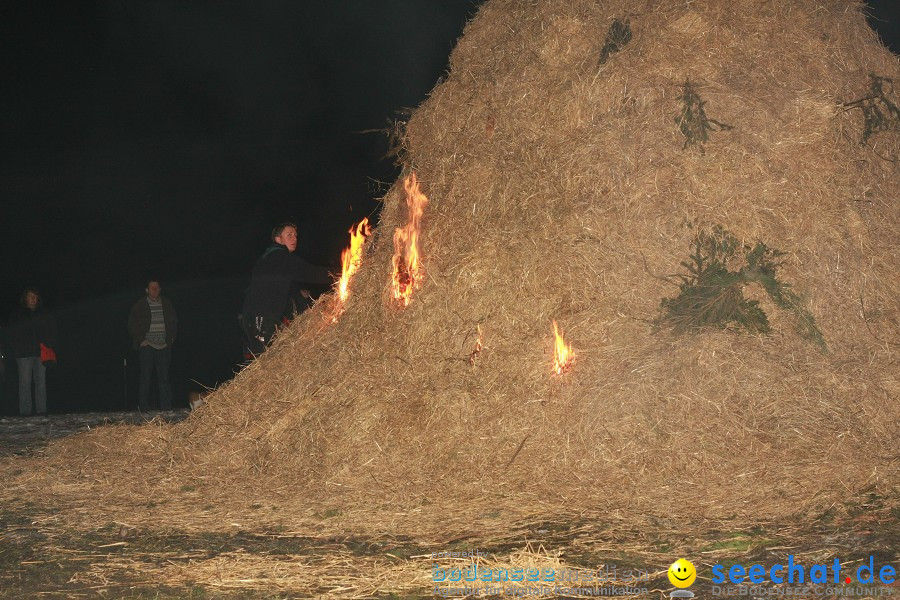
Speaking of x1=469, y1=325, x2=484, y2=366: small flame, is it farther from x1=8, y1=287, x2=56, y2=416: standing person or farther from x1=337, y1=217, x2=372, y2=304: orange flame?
x1=8, y1=287, x2=56, y2=416: standing person

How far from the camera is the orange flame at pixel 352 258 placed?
29.5ft

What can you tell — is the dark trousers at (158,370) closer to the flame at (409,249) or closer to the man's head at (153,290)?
the man's head at (153,290)

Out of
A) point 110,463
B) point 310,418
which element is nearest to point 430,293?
point 310,418

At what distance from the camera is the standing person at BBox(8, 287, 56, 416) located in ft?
40.6

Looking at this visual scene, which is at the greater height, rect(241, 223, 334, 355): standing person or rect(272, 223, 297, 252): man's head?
rect(272, 223, 297, 252): man's head

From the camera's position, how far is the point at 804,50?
25.4 ft

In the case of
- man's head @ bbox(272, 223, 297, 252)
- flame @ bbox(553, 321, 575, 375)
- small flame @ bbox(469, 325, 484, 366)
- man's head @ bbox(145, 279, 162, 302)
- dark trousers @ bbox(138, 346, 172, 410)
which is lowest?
flame @ bbox(553, 321, 575, 375)

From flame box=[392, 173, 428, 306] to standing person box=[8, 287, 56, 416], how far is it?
21.2 ft

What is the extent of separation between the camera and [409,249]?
817 cm

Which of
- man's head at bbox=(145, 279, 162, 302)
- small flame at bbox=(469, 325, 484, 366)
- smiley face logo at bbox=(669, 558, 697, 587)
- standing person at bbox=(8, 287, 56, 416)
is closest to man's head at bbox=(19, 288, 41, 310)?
standing person at bbox=(8, 287, 56, 416)

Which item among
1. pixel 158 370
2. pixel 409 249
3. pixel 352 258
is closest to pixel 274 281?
pixel 352 258

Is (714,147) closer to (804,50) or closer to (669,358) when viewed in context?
(804,50)

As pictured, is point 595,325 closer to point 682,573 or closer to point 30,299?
point 682,573

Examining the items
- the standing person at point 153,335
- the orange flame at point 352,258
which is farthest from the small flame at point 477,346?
the standing person at point 153,335
